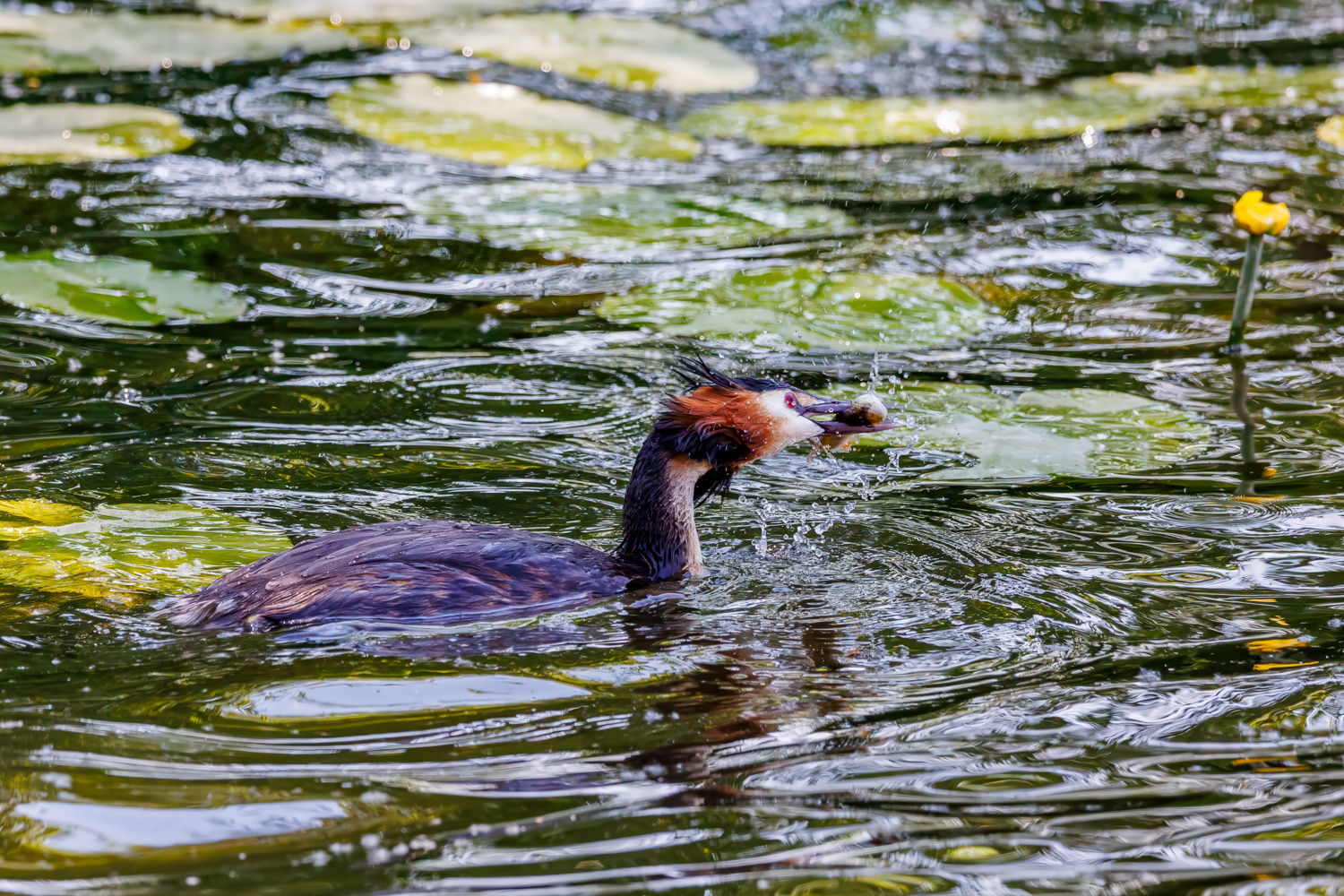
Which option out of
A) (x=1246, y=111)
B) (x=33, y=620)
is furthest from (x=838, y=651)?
(x=1246, y=111)

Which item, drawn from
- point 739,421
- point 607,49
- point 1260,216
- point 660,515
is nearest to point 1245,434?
point 1260,216

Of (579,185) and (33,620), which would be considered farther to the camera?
(579,185)

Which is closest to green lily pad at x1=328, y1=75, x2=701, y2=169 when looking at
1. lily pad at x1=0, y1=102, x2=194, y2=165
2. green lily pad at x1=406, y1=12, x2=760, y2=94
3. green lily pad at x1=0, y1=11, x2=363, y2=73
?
green lily pad at x1=406, y1=12, x2=760, y2=94

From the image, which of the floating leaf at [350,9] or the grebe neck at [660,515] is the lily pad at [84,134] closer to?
the floating leaf at [350,9]

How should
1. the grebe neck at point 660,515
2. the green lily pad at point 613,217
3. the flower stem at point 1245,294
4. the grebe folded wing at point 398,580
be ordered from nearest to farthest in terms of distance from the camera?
the grebe folded wing at point 398,580
the grebe neck at point 660,515
the flower stem at point 1245,294
the green lily pad at point 613,217

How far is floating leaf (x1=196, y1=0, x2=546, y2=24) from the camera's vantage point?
1135cm

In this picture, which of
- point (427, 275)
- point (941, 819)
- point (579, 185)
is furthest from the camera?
point (579, 185)

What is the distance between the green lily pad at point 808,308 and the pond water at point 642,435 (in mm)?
24

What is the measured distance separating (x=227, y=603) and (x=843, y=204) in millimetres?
5214

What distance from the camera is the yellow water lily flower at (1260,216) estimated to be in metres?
6.26

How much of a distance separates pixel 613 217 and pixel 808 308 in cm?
159

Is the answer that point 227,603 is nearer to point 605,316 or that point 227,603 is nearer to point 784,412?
point 784,412

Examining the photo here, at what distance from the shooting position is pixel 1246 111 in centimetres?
1045

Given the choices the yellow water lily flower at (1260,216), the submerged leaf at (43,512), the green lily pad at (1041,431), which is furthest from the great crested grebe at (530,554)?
the yellow water lily flower at (1260,216)
